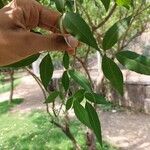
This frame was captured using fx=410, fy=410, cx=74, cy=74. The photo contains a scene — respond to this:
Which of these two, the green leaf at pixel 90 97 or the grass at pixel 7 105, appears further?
the grass at pixel 7 105

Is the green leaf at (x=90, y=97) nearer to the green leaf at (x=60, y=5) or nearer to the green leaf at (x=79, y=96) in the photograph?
the green leaf at (x=79, y=96)

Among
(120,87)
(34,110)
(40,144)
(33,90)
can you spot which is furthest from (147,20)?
(120,87)

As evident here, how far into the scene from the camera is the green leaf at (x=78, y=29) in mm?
578

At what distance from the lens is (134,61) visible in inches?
25.9

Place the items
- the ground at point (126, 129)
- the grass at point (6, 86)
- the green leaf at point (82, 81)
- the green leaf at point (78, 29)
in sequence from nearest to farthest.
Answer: the green leaf at point (78, 29) → the green leaf at point (82, 81) → the ground at point (126, 129) → the grass at point (6, 86)

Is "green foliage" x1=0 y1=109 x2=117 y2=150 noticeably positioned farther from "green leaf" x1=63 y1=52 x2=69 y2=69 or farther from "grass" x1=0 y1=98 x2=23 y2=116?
"green leaf" x1=63 y1=52 x2=69 y2=69

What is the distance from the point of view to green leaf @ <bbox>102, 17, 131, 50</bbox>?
66 cm

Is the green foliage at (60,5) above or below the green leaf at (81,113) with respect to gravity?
above

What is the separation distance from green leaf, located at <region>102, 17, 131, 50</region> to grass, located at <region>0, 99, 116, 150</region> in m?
3.97

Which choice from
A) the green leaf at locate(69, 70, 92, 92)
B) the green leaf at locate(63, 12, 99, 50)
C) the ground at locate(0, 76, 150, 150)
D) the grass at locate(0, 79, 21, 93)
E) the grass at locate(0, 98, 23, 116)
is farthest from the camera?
the grass at locate(0, 79, 21, 93)

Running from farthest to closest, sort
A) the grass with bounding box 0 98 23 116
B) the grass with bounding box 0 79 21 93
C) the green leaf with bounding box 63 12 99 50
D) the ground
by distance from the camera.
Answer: the grass with bounding box 0 79 21 93
the grass with bounding box 0 98 23 116
the ground
the green leaf with bounding box 63 12 99 50

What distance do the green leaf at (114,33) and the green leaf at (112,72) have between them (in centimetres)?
3

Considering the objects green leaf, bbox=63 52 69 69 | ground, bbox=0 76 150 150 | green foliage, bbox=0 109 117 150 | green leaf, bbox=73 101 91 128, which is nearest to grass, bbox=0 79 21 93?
ground, bbox=0 76 150 150

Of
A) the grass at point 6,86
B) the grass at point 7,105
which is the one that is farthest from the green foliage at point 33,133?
the grass at point 6,86
